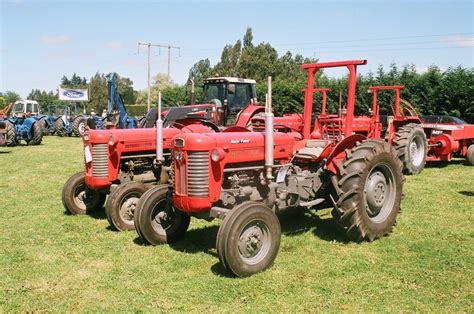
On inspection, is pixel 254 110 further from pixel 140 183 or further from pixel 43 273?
pixel 43 273

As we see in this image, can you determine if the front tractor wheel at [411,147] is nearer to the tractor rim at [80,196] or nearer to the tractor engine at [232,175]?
the tractor engine at [232,175]

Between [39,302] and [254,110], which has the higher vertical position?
[254,110]

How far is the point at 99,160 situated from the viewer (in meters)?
6.45

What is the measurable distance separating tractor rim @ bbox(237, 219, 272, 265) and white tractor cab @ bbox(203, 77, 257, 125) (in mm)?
8112

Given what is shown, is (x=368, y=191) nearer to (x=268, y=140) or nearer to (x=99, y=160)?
(x=268, y=140)

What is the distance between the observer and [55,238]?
582cm

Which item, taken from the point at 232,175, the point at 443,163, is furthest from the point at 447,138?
the point at 232,175

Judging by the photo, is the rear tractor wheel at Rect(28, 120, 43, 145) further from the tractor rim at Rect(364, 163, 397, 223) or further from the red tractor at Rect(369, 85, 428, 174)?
the tractor rim at Rect(364, 163, 397, 223)

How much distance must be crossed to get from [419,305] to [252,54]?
131 feet

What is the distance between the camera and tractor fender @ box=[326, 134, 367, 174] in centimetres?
557

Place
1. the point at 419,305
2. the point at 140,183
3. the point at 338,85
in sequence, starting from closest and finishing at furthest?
1. the point at 419,305
2. the point at 140,183
3. the point at 338,85

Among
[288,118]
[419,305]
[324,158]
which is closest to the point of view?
[419,305]

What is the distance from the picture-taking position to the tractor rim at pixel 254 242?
4.40 meters

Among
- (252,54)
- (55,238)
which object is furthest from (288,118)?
(252,54)
